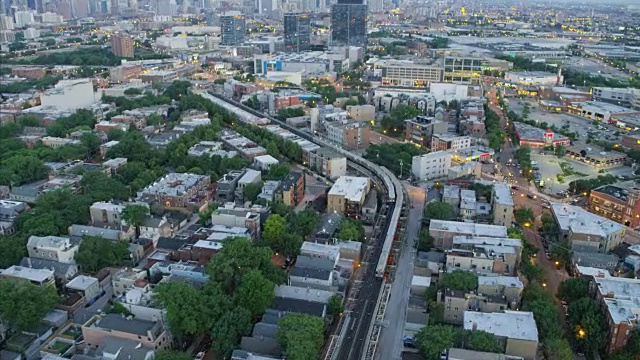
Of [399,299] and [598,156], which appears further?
[598,156]

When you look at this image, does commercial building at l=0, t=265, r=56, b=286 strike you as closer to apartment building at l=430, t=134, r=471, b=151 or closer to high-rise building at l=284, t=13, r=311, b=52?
apartment building at l=430, t=134, r=471, b=151

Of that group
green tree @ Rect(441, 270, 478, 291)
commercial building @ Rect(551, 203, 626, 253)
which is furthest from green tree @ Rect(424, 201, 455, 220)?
green tree @ Rect(441, 270, 478, 291)

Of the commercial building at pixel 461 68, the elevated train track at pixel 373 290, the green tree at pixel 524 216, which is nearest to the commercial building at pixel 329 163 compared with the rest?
the elevated train track at pixel 373 290

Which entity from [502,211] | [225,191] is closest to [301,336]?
[502,211]

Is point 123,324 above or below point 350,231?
below

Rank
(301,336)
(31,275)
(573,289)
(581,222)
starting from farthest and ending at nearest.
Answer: (581,222) < (31,275) < (573,289) < (301,336)

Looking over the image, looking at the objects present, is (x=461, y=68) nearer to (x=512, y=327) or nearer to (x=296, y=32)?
(x=296, y=32)

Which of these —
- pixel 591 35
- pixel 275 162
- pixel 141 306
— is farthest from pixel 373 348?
Result: pixel 591 35
